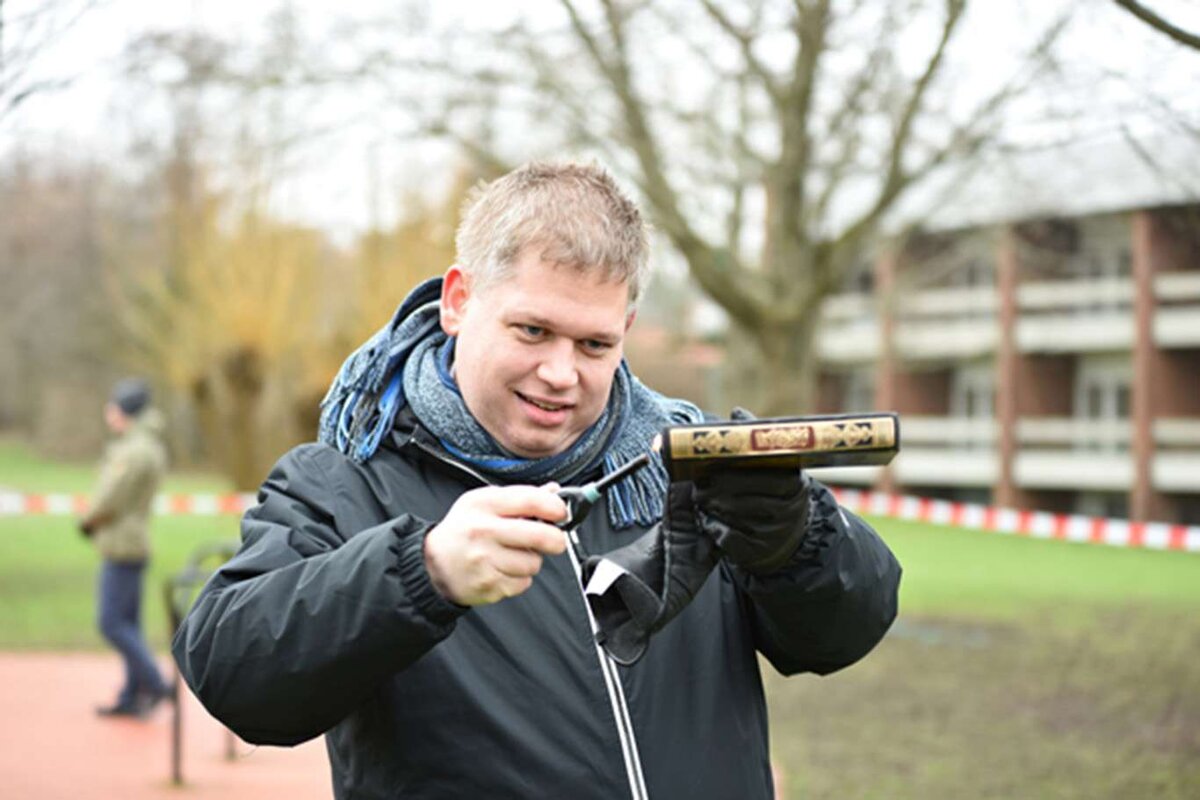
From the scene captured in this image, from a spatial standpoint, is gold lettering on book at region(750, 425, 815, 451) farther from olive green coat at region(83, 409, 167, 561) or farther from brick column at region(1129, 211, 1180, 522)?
brick column at region(1129, 211, 1180, 522)

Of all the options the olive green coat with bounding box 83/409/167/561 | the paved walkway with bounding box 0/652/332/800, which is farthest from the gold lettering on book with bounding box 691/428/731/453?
the olive green coat with bounding box 83/409/167/561

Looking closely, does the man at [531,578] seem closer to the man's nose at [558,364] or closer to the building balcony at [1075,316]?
the man's nose at [558,364]

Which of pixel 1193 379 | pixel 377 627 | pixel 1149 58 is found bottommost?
pixel 1193 379

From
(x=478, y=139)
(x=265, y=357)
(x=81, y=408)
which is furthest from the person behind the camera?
(x=81, y=408)

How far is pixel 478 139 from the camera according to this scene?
1148 centimetres

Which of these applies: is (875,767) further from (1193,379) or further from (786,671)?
(1193,379)

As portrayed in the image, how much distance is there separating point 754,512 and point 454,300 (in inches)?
25.5

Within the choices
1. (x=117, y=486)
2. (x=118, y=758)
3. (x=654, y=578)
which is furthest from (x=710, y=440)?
(x=117, y=486)

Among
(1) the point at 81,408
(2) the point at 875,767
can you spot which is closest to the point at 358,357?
(2) the point at 875,767

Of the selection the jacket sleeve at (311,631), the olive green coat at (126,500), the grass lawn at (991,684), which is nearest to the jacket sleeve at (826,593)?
the jacket sleeve at (311,631)

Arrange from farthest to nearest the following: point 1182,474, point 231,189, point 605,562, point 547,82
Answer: point 1182,474, point 231,189, point 547,82, point 605,562

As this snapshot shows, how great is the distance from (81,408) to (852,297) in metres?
29.4

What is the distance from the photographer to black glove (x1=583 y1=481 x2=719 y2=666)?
6.35ft

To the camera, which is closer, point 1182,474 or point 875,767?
point 875,767
